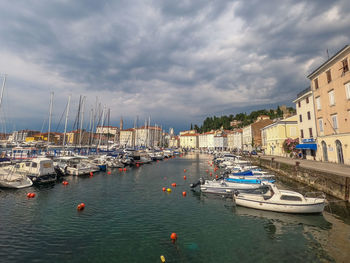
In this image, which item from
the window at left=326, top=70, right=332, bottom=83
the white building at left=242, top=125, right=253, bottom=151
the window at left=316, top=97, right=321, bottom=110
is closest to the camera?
the window at left=326, top=70, right=332, bottom=83

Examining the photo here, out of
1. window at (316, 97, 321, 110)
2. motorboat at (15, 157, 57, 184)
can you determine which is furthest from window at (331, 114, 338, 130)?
motorboat at (15, 157, 57, 184)

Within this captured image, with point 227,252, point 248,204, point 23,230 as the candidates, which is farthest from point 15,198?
point 248,204

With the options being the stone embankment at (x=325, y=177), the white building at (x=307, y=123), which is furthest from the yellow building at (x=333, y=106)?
the stone embankment at (x=325, y=177)

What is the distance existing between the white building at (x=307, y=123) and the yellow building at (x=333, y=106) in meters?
1.47

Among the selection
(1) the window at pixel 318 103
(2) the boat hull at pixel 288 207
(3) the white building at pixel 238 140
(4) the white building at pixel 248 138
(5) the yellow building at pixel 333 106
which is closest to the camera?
(2) the boat hull at pixel 288 207

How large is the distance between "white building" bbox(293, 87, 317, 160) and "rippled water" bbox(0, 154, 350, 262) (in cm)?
2044

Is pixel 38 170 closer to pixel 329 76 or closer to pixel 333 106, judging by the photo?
pixel 333 106

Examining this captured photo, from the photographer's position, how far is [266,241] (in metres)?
10.7

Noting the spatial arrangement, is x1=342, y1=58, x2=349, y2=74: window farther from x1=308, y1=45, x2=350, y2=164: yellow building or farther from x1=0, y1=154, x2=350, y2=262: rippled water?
x1=0, y1=154, x2=350, y2=262: rippled water

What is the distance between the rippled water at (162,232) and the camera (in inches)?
369

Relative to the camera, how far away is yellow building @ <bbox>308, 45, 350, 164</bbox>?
78.4 ft

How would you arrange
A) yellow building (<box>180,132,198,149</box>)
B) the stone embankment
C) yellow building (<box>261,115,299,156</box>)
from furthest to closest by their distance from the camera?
1. yellow building (<box>180,132,198,149</box>)
2. yellow building (<box>261,115,299,156</box>)
3. the stone embankment

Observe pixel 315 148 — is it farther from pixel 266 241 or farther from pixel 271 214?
pixel 266 241

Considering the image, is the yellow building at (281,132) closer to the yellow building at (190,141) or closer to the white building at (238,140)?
the white building at (238,140)
